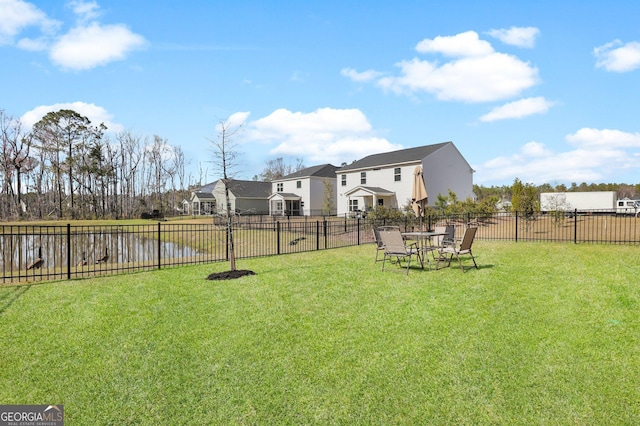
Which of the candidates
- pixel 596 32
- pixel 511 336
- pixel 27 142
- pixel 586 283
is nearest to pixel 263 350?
pixel 511 336

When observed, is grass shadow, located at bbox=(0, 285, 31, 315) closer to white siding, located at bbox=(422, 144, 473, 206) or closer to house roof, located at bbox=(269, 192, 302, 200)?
white siding, located at bbox=(422, 144, 473, 206)

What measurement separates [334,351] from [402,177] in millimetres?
29227

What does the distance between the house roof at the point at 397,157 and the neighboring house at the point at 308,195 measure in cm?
480

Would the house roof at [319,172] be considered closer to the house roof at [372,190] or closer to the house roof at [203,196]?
the house roof at [372,190]

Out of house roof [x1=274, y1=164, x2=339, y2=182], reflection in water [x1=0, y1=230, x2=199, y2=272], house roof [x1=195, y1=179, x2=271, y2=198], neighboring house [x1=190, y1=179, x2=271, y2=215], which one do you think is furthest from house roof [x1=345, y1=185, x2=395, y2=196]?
house roof [x1=195, y1=179, x2=271, y2=198]

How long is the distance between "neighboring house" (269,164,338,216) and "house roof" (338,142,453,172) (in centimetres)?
480

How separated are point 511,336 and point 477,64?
10433 mm

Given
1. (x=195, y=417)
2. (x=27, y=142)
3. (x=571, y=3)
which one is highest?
(x=27, y=142)

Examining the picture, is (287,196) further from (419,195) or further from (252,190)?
(419,195)

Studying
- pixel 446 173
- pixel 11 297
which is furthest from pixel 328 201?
pixel 11 297

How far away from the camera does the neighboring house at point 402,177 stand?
102ft

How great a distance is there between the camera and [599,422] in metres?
2.82

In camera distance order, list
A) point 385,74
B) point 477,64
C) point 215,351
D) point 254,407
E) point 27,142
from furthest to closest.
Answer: point 27,142 → point 385,74 → point 477,64 → point 215,351 → point 254,407

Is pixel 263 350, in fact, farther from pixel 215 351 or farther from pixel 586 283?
pixel 586 283
